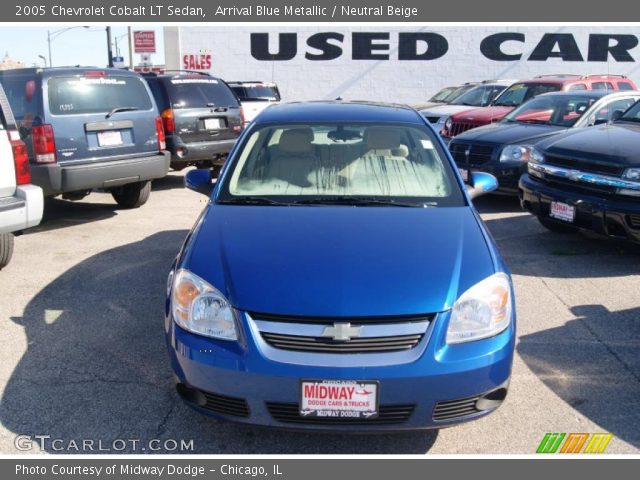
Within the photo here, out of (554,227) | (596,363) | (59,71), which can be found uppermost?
(59,71)

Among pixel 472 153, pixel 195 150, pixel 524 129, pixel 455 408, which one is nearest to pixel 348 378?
pixel 455 408

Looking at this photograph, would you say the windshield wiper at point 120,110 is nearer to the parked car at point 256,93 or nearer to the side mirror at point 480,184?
the side mirror at point 480,184

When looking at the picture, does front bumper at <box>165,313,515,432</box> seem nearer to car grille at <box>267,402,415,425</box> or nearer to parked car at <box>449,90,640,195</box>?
car grille at <box>267,402,415,425</box>

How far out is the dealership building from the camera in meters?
23.8

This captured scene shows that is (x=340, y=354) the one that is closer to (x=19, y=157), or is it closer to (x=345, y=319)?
(x=345, y=319)

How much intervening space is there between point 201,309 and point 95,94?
5.55 metres

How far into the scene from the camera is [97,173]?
7.54m

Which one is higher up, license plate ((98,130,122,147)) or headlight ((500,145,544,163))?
license plate ((98,130,122,147))

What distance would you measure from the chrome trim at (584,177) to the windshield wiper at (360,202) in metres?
2.81

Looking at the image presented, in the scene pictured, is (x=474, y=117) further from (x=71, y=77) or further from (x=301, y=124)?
(x=301, y=124)

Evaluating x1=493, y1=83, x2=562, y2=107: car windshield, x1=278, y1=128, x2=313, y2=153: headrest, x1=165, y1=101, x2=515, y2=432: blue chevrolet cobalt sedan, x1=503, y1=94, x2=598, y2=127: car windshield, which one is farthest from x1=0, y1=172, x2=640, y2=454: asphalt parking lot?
x1=493, y1=83, x2=562, y2=107: car windshield

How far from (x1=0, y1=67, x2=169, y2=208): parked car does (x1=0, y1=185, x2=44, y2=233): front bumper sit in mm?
1673

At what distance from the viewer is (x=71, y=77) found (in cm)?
756

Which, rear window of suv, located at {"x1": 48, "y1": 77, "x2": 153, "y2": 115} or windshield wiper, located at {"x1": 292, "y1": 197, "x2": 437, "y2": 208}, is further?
rear window of suv, located at {"x1": 48, "y1": 77, "x2": 153, "y2": 115}
